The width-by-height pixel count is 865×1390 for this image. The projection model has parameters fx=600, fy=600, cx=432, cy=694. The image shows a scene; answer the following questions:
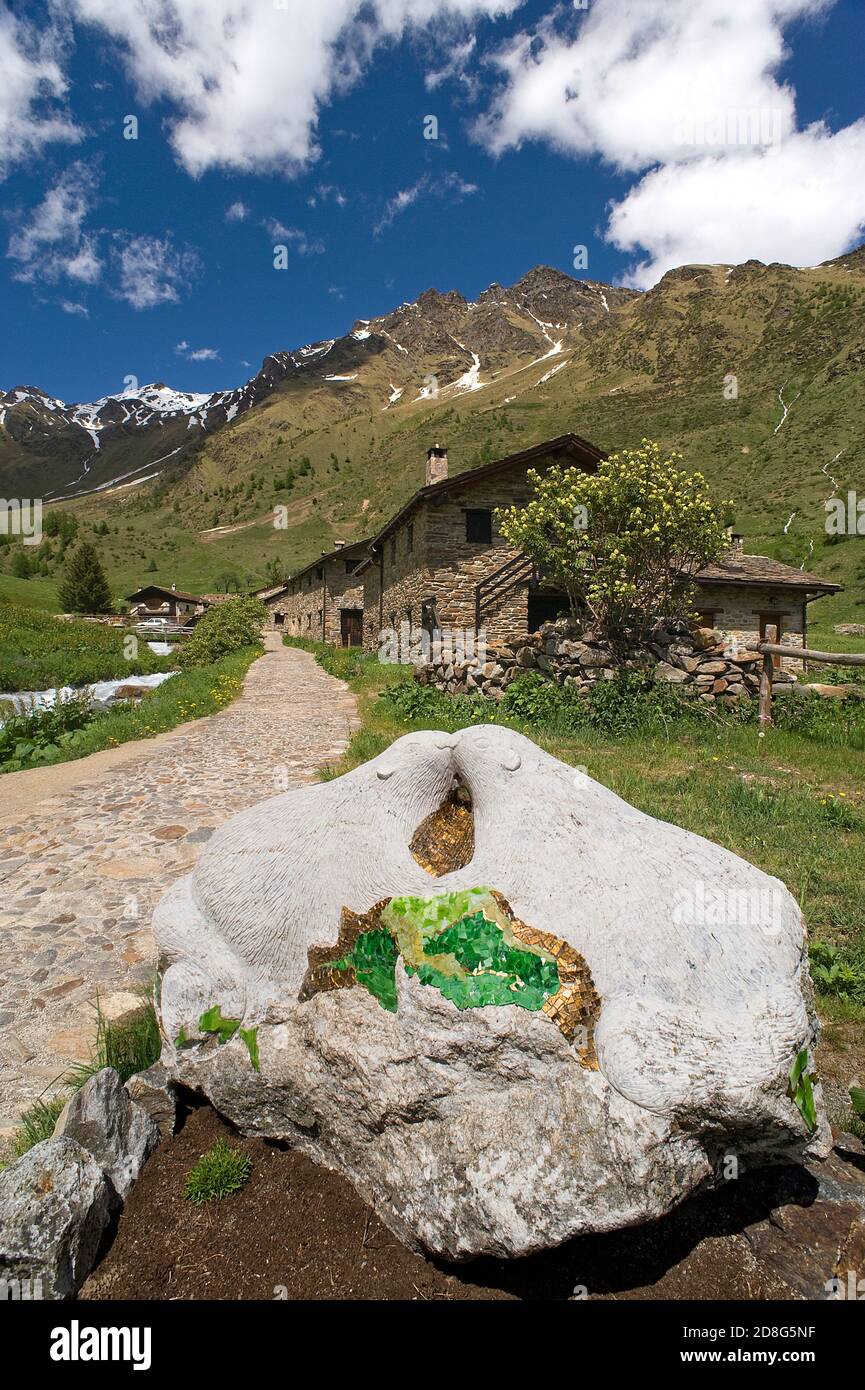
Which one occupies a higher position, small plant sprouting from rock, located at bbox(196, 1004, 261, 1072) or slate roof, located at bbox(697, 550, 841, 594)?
slate roof, located at bbox(697, 550, 841, 594)

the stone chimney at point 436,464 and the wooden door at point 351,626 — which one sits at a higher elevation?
the stone chimney at point 436,464

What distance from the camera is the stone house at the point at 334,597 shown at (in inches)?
1575

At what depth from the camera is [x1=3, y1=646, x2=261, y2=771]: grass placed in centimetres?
1074

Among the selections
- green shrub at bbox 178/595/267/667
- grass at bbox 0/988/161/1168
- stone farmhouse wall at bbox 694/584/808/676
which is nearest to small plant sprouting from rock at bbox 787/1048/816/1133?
grass at bbox 0/988/161/1168

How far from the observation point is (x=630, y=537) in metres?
13.0

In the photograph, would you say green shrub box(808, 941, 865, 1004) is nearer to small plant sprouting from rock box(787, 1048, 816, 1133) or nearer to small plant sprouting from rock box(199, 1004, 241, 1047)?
small plant sprouting from rock box(787, 1048, 816, 1133)

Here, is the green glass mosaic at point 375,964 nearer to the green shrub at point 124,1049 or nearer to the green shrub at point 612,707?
the green shrub at point 124,1049

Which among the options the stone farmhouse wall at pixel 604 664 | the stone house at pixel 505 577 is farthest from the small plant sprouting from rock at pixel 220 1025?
the stone house at pixel 505 577

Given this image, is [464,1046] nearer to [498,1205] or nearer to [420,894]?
[498,1205]

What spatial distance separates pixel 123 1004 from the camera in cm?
374

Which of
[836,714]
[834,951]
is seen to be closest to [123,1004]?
[834,951]

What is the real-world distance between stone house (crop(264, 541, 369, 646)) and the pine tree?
16.4 metres

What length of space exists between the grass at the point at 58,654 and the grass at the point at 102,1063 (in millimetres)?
19926
